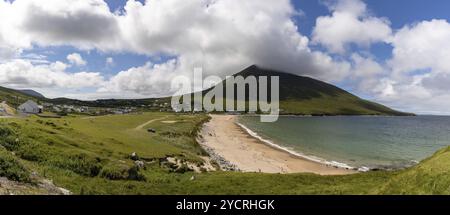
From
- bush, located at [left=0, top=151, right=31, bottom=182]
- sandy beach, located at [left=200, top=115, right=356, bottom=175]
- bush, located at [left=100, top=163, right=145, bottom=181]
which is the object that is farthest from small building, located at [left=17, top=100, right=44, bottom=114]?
bush, located at [left=0, top=151, right=31, bottom=182]

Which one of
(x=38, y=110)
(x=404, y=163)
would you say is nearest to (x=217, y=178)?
(x=404, y=163)

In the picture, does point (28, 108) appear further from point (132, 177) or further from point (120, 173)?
point (132, 177)

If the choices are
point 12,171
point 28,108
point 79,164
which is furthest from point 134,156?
point 28,108

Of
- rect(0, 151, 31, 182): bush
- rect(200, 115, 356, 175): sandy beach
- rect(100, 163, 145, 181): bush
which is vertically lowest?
rect(200, 115, 356, 175): sandy beach

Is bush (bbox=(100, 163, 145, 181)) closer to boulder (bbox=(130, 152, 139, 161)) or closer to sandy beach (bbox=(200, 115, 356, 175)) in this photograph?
boulder (bbox=(130, 152, 139, 161))

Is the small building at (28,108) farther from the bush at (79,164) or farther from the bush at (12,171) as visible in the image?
the bush at (12,171)

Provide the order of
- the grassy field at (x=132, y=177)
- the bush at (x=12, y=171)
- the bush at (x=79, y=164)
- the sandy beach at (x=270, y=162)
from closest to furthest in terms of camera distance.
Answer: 1. the bush at (x=12, y=171)
2. the grassy field at (x=132, y=177)
3. the bush at (x=79, y=164)
4. the sandy beach at (x=270, y=162)

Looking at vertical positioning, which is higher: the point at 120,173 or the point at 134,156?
the point at 120,173

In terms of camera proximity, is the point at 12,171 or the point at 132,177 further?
the point at 132,177

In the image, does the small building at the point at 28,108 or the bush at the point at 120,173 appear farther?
the small building at the point at 28,108

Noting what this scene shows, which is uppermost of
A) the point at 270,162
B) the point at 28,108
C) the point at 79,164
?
the point at 28,108

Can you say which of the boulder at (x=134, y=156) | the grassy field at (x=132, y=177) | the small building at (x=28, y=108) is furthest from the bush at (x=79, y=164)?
the small building at (x=28, y=108)

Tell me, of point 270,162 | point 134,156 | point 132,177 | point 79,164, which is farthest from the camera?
point 270,162
